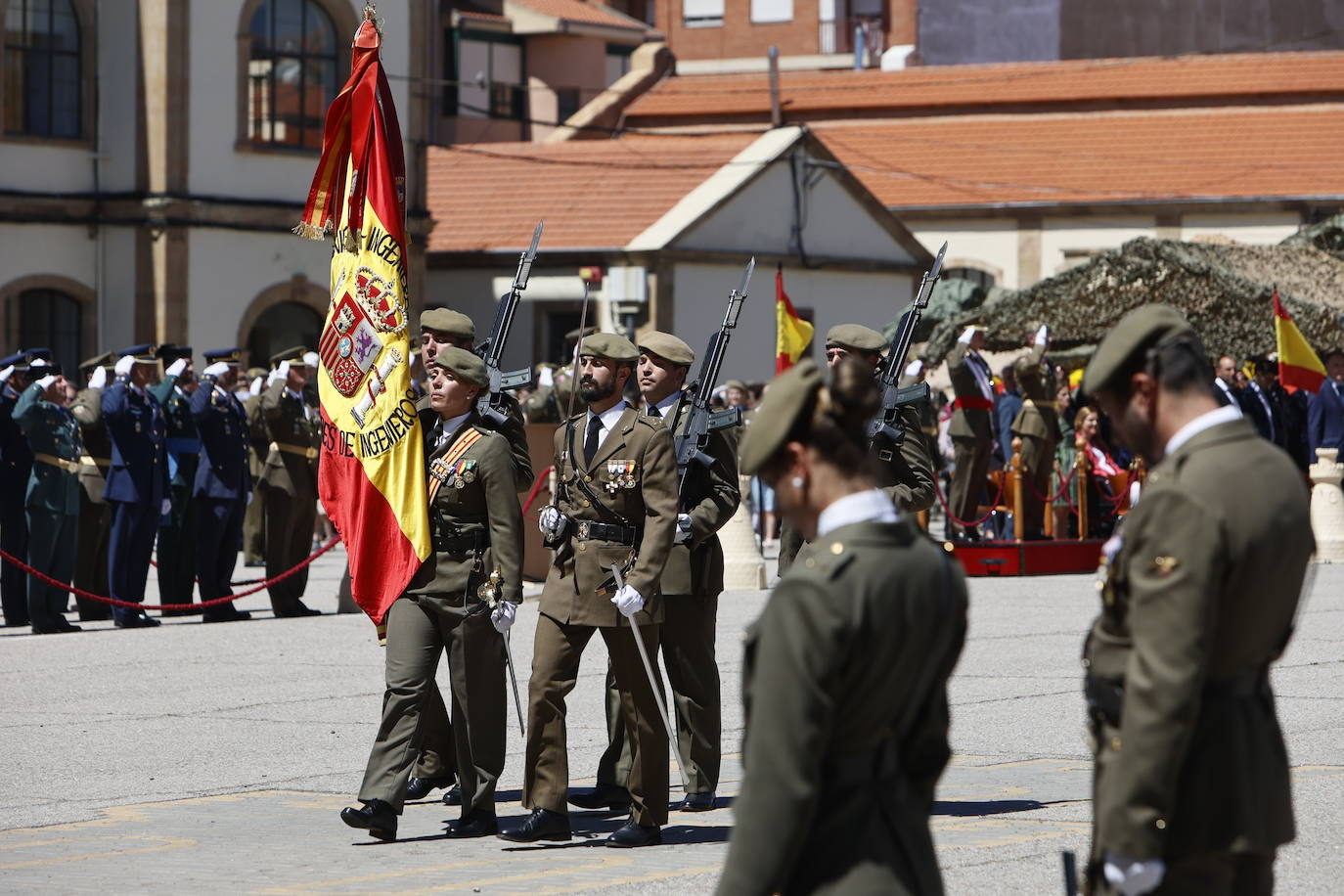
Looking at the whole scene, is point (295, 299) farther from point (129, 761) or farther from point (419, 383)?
point (129, 761)

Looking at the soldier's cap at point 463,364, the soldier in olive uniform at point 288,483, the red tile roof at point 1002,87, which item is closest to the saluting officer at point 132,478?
the soldier in olive uniform at point 288,483

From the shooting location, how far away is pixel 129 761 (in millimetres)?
10203

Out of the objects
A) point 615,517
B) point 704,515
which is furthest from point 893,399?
point 615,517

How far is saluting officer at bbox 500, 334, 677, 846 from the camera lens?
26.8ft

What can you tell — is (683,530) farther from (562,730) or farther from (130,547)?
(130,547)

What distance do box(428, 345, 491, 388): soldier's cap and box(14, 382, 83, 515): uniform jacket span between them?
27.0 feet

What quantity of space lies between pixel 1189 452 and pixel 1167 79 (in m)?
43.0

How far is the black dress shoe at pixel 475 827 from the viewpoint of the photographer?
27.5 ft

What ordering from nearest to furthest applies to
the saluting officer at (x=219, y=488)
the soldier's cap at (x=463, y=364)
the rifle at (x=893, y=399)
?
the soldier's cap at (x=463, y=364), the rifle at (x=893, y=399), the saluting officer at (x=219, y=488)

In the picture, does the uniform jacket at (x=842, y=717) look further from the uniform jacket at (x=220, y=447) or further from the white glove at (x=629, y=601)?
the uniform jacket at (x=220, y=447)

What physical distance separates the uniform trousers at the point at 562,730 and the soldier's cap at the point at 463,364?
0.94 metres

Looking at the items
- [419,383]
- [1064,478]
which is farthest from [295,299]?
[1064,478]

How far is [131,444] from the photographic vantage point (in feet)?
54.4

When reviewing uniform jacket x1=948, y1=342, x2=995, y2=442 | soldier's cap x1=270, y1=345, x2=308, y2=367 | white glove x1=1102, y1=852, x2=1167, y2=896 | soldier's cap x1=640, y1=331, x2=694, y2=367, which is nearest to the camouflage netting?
uniform jacket x1=948, y1=342, x2=995, y2=442
